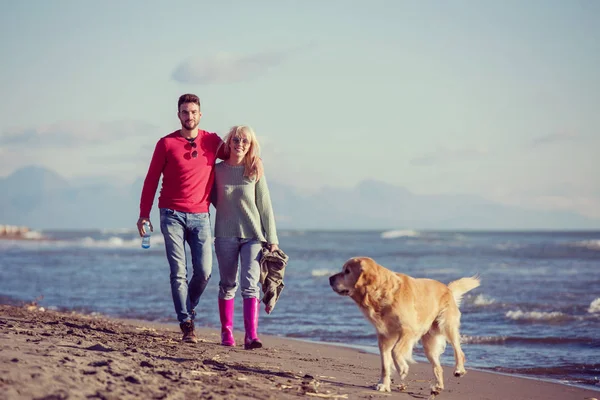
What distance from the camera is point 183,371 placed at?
4.73m

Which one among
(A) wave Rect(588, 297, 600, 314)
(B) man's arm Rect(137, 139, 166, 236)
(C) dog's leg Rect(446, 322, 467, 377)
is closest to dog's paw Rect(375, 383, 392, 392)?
(C) dog's leg Rect(446, 322, 467, 377)

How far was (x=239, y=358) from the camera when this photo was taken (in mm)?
5906

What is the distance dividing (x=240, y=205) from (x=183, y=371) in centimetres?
197

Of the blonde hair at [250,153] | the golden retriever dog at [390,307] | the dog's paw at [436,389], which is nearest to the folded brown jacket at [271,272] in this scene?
the blonde hair at [250,153]

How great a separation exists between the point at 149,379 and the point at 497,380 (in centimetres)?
345

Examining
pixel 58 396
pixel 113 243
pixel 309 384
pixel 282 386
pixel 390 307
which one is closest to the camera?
pixel 58 396

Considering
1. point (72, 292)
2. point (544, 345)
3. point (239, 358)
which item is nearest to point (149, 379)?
point (239, 358)

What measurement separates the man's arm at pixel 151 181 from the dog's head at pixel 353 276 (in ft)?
6.69

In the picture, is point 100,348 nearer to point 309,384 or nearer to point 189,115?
point 309,384

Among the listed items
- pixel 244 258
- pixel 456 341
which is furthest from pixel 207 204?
pixel 456 341

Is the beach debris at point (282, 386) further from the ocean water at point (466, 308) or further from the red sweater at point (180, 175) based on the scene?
the ocean water at point (466, 308)

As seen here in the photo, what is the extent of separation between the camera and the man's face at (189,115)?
20.5 ft

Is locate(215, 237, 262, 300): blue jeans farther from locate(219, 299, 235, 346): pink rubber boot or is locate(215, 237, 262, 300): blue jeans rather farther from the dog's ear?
the dog's ear

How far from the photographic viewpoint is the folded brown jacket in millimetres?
6406
